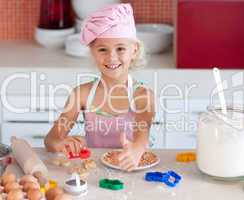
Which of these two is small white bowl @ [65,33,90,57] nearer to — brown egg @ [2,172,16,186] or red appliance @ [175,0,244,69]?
red appliance @ [175,0,244,69]

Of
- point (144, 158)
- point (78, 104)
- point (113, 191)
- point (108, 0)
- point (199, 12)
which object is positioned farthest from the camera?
point (108, 0)

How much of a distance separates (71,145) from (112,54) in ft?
0.77

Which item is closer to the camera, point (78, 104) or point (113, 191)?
point (113, 191)

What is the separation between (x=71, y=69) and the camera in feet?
8.35

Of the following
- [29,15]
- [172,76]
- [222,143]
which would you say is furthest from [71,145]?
[29,15]

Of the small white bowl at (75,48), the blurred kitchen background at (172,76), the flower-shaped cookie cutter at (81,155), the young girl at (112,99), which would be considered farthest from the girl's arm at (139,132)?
the small white bowl at (75,48)

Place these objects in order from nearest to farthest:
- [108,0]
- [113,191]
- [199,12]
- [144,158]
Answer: [113,191], [144,158], [199,12], [108,0]

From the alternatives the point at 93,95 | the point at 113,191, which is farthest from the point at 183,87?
the point at 113,191

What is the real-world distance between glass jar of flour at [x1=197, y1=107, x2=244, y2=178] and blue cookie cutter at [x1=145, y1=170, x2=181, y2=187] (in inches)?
2.6

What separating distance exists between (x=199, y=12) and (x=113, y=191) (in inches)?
50.6

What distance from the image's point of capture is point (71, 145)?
5.10 feet

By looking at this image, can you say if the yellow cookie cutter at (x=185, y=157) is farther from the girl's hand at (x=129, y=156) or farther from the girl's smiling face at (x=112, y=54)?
the girl's smiling face at (x=112, y=54)

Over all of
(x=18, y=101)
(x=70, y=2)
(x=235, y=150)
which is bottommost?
(x=18, y=101)

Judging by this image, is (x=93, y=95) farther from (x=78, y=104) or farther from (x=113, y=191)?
(x=113, y=191)
